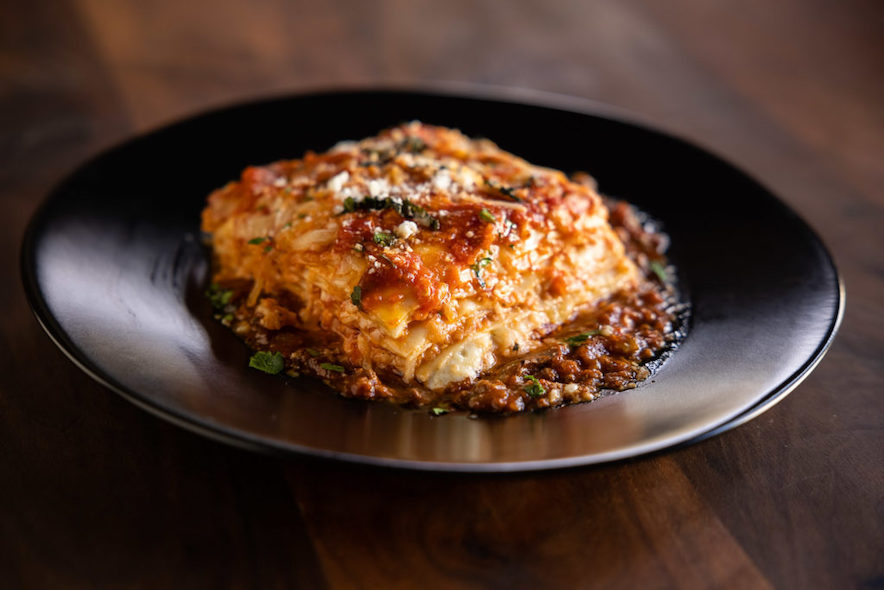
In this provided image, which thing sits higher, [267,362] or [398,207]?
[398,207]

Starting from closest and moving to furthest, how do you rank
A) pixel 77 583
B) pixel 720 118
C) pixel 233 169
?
pixel 77 583, pixel 233 169, pixel 720 118

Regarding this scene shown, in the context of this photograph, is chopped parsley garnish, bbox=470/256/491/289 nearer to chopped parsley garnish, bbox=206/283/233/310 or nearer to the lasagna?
the lasagna

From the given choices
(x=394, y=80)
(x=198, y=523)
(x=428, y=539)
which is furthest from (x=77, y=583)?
(x=394, y=80)

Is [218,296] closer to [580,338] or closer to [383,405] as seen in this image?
[383,405]

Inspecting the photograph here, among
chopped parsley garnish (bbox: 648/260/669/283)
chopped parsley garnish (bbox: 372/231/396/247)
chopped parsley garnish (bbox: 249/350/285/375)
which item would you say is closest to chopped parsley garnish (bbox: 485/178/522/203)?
chopped parsley garnish (bbox: 372/231/396/247)

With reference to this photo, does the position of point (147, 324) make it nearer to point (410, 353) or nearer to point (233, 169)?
point (410, 353)

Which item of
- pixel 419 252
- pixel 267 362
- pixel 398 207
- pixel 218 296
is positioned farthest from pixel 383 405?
pixel 218 296

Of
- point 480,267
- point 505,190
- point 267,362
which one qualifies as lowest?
point 267,362
